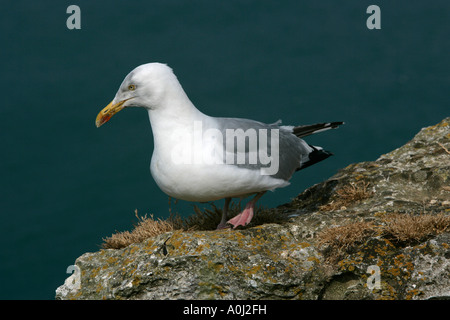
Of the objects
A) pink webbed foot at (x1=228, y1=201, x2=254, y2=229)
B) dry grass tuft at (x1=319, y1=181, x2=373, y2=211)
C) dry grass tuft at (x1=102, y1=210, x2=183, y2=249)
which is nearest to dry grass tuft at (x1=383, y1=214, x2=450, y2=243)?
dry grass tuft at (x1=319, y1=181, x2=373, y2=211)

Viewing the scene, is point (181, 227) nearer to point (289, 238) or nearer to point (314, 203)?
point (289, 238)

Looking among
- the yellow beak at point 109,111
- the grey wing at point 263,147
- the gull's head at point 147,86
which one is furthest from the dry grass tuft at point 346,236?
the yellow beak at point 109,111

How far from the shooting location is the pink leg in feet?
17.8

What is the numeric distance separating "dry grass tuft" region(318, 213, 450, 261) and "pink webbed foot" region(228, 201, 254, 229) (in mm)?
737

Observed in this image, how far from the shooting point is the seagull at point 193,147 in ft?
17.0

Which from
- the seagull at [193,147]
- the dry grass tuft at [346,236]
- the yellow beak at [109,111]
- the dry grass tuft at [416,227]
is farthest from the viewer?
the yellow beak at [109,111]

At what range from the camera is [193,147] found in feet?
17.2

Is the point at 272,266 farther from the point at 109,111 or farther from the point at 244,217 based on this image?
the point at 109,111

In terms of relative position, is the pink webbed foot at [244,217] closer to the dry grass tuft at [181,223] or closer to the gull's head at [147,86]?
the dry grass tuft at [181,223]

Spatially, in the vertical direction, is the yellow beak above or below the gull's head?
below

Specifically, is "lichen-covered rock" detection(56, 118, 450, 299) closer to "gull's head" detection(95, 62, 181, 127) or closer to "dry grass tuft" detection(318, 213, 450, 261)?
"dry grass tuft" detection(318, 213, 450, 261)

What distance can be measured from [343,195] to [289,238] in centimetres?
112

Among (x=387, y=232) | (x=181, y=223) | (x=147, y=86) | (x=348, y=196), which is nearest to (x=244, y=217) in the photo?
(x=181, y=223)

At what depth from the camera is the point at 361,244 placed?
480 cm
